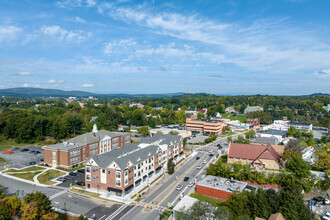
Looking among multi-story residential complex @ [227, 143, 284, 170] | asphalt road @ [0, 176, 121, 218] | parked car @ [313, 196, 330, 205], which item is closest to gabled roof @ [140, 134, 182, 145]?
multi-story residential complex @ [227, 143, 284, 170]

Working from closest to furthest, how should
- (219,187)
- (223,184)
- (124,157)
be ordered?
1. (219,187)
2. (223,184)
3. (124,157)

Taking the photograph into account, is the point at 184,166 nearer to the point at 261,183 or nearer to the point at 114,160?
the point at 261,183

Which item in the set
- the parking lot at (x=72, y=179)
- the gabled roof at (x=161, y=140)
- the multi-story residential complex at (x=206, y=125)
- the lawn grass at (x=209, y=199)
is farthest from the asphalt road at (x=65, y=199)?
the multi-story residential complex at (x=206, y=125)

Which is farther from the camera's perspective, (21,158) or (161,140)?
(21,158)

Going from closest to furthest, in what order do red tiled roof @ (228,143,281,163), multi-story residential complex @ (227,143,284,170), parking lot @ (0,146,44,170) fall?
multi-story residential complex @ (227,143,284,170) → red tiled roof @ (228,143,281,163) → parking lot @ (0,146,44,170)

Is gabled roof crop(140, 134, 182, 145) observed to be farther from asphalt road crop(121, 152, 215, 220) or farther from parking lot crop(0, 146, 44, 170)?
parking lot crop(0, 146, 44, 170)

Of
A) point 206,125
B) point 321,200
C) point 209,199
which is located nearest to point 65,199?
point 209,199

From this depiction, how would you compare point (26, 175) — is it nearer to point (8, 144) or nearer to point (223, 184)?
point (8, 144)
